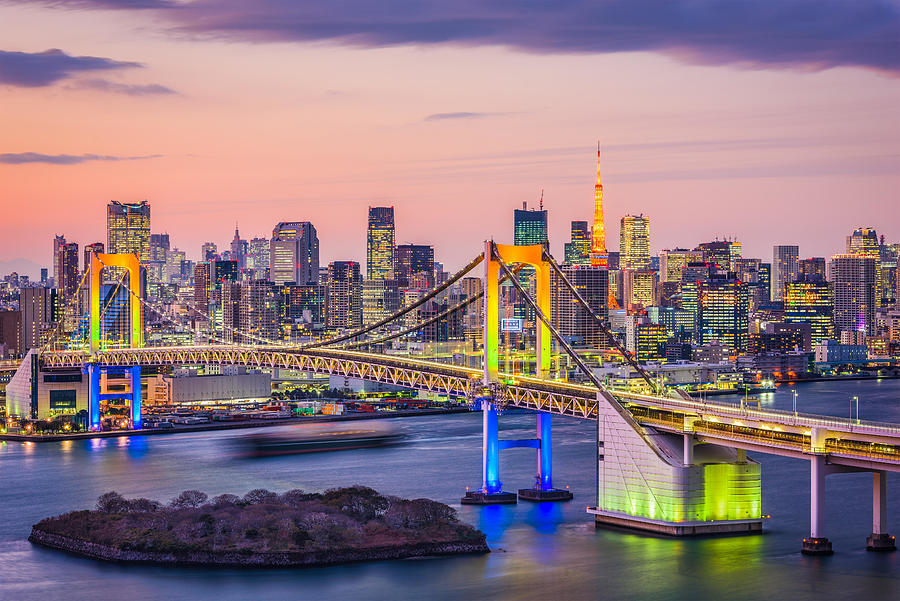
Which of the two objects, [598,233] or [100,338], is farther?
[598,233]

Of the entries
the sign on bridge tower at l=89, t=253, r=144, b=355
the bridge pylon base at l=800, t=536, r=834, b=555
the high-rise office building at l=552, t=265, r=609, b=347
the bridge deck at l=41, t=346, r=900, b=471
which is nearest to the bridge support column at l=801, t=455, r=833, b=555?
the bridge pylon base at l=800, t=536, r=834, b=555

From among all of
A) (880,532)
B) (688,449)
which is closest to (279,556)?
(688,449)

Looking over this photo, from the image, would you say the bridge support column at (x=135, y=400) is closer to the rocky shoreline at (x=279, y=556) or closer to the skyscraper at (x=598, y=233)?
the rocky shoreline at (x=279, y=556)

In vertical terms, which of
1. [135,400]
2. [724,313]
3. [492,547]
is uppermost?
[724,313]

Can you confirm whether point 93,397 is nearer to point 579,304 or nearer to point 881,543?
point 881,543

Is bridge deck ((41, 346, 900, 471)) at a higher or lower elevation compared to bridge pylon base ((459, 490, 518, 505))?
higher

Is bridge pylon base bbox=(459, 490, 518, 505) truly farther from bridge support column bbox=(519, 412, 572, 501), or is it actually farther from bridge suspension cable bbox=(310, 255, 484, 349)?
Answer: bridge suspension cable bbox=(310, 255, 484, 349)

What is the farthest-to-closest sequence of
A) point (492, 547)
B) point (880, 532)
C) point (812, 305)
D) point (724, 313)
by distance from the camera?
point (812, 305) → point (724, 313) → point (492, 547) → point (880, 532)

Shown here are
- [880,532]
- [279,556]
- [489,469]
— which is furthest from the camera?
[489,469]
